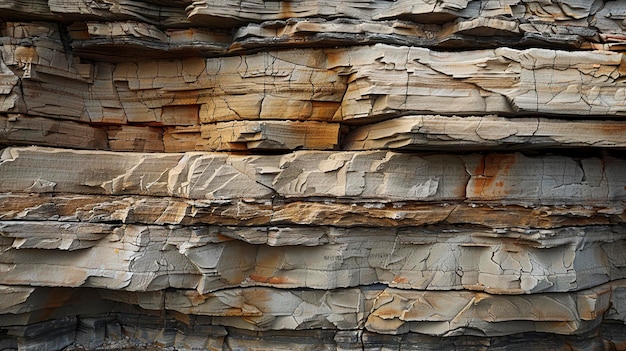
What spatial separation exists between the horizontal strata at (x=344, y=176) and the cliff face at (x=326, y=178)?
0.09 ft

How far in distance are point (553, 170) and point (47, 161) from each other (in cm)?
662

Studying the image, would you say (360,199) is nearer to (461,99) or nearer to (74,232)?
(461,99)

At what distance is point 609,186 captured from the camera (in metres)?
6.08

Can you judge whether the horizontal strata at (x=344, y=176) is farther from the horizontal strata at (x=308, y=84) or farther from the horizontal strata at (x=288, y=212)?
the horizontal strata at (x=308, y=84)

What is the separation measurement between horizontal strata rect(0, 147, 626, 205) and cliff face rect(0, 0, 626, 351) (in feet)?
0.09

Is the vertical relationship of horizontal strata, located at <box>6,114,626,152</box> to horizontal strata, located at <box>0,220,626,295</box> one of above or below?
above

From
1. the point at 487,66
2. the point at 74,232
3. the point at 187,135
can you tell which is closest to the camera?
the point at 487,66

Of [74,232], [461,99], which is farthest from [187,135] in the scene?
[461,99]

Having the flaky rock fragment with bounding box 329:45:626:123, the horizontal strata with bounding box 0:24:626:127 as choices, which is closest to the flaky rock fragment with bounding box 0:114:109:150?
the horizontal strata with bounding box 0:24:626:127

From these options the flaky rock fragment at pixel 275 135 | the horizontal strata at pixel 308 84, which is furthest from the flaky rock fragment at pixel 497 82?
the flaky rock fragment at pixel 275 135

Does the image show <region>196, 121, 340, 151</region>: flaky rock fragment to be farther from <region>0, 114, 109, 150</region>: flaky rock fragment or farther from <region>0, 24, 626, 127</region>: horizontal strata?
<region>0, 114, 109, 150</region>: flaky rock fragment

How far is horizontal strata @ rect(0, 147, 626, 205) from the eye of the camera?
5.71 metres

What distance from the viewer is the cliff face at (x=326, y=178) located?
541 centimetres

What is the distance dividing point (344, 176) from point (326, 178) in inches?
9.3
